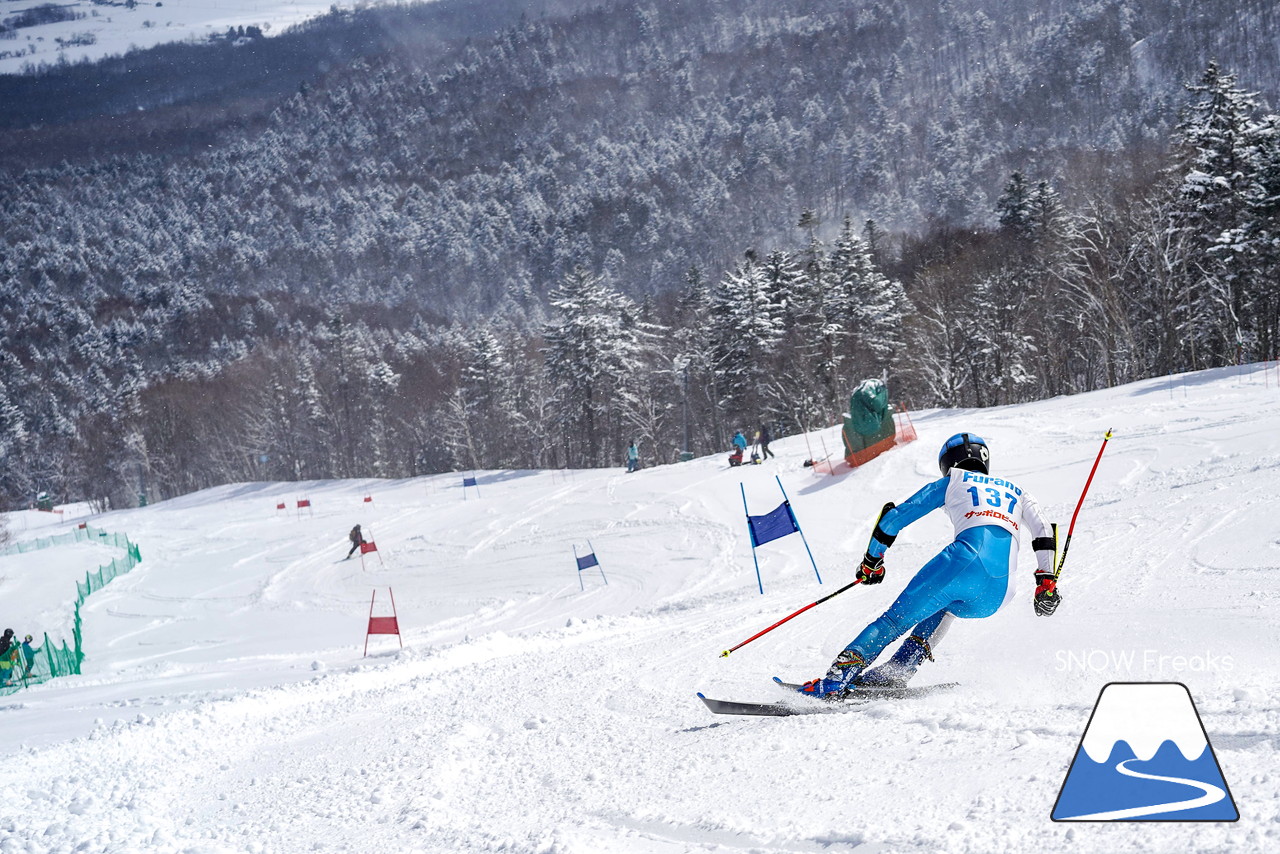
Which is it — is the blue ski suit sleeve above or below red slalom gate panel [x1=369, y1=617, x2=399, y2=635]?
above

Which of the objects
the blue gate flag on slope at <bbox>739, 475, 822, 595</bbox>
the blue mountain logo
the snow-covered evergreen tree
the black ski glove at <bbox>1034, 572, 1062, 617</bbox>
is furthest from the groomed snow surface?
the snow-covered evergreen tree

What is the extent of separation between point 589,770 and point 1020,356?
48458mm

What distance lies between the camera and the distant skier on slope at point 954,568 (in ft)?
18.3

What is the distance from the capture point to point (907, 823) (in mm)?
3934

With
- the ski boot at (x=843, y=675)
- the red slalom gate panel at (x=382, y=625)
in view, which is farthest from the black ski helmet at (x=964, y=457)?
the red slalom gate panel at (x=382, y=625)

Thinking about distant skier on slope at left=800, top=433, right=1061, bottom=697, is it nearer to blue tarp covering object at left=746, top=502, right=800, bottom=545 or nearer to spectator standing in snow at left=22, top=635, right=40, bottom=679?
blue tarp covering object at left=746, top=502, right=800, bottom=545

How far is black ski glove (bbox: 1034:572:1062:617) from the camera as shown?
552 centimetres

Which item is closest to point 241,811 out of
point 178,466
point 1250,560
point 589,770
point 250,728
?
point 589,770

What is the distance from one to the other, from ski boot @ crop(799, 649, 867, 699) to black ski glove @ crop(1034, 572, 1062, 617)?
44.9 inches

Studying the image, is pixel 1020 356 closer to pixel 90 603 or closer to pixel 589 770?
pixel 90 603

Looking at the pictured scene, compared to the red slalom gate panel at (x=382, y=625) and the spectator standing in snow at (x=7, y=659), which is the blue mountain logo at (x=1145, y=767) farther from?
the spectator standing in snow at (x=7, y=659)

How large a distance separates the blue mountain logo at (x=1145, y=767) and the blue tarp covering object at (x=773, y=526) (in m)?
10.7

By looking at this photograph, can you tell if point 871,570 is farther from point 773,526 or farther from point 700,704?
point 773,526

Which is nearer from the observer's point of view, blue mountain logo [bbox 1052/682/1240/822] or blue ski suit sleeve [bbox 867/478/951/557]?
blue mountain logo [bbox 1052/682/1240/822]
